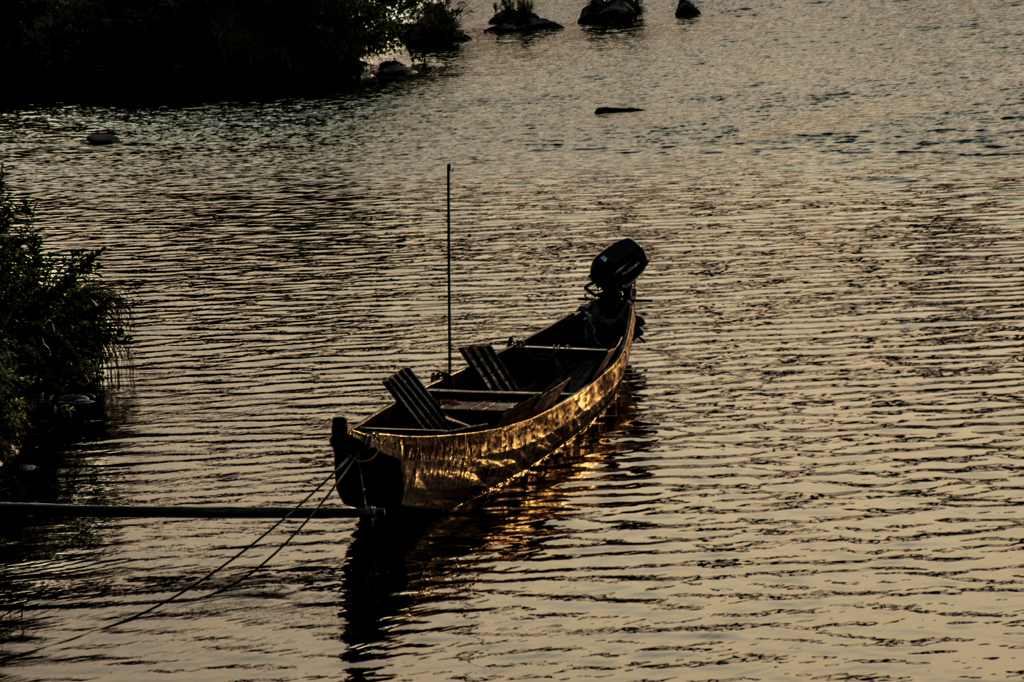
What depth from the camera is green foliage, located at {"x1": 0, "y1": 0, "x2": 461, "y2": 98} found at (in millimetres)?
76188

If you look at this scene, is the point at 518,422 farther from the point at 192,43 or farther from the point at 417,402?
the point at 192,43

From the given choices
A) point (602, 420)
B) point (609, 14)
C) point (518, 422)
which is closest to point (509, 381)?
point (602, 420)

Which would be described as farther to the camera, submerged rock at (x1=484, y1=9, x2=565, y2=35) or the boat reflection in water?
submerged rock at (x1=484, y1=9, x2=565, y2=35)

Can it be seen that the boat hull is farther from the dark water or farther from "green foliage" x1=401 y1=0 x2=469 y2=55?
"green foliage" x1=401 y1=0 x2=469 y2=55

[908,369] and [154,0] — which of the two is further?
[154,0]

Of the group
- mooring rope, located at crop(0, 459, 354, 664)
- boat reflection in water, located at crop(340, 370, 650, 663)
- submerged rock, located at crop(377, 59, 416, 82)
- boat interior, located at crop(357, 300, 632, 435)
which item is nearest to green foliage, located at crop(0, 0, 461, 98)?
submerged rock, located at crop(377, 59, 416, 82)

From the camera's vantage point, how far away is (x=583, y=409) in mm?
19953

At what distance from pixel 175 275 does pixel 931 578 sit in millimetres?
23946

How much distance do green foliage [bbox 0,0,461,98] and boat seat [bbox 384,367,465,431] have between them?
63.5 metres

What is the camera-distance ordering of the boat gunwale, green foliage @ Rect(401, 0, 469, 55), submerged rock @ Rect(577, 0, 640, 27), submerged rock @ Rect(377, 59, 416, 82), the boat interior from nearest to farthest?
the boat gunwale → the boat interior → submerged rock @ Rect(377, 59, 416, 82) → green foliage @ Rect(401, 0, 469, 55) → submerged rock @ Rect(577, 0, 640, 27)

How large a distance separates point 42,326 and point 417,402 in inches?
306

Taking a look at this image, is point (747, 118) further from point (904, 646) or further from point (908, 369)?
point (904, 646)

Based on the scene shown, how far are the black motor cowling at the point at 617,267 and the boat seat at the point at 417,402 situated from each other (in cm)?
802

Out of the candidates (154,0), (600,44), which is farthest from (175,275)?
(600,44)
